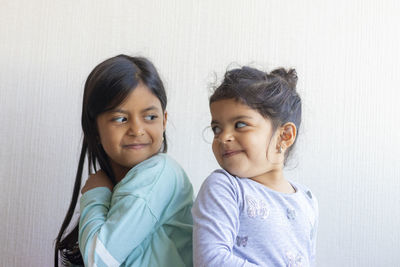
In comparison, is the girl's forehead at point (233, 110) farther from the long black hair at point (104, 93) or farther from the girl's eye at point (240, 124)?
the long black hair at point (104, 93)

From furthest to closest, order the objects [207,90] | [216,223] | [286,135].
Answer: [207,90], [286,135], [216,223]

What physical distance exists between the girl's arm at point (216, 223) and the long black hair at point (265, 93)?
15 centimetres

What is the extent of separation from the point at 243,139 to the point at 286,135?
0.10 metres

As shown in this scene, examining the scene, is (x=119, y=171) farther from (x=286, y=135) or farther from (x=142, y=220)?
(x=286, y=135)

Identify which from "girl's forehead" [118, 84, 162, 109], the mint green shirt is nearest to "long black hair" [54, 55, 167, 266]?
"girl's forehead" [118, 84, 162, 109]

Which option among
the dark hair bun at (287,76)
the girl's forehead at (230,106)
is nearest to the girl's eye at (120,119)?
the girl's forehead at (230,106)

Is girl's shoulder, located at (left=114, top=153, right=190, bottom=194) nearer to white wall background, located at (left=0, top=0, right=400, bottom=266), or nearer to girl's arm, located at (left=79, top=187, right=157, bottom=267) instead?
girl's arm, located at (left=79, top=187, right=157, bottom=267)

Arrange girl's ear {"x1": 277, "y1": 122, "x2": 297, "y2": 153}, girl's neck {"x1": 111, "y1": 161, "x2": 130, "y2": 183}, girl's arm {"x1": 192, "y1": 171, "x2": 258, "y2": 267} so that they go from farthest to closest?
1. girl's neck {"x1": 111, "y1": 161, "x2": 130, "y2": 183}
2. girl's ear {"x1": 277, "y1": 122, "x2": 297, "y2": 153}
3. girl's arm {"x1": 192, "y1": 171, "x2": 258, "y2": 267}

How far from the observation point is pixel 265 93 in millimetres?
849

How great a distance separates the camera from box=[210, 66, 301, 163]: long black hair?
0.84 m

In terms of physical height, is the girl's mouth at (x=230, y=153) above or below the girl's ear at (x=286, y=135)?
below

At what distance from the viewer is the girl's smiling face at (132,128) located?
3.04 ft

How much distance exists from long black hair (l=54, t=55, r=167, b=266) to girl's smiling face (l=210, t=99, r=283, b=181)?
20 centimetres

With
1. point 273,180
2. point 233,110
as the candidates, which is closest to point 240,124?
point 233,110
